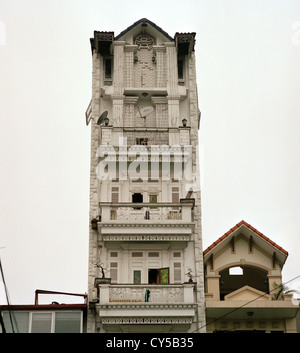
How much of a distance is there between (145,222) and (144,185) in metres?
2.75

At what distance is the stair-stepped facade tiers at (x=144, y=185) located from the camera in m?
34.4

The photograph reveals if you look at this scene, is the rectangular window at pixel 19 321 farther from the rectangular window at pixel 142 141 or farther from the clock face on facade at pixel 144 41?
the clock face on facade at pixel 144 41

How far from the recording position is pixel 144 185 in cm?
3812

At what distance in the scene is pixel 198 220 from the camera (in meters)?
37.3

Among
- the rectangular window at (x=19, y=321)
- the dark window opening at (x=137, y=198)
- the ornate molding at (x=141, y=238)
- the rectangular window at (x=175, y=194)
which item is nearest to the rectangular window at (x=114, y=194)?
the dark window opening at (x=137, y=198)

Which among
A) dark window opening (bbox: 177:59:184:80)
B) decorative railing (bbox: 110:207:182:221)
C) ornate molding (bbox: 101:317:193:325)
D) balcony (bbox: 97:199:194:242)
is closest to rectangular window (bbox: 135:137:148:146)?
balcony (bbox: 97:199:194:242)

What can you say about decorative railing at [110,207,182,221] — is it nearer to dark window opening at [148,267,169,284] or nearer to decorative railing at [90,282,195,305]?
dark window opening at [148,267,169,284]

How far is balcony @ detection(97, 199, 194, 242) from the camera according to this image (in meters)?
36.0

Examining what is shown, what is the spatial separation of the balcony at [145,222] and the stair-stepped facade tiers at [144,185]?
0.05 meters

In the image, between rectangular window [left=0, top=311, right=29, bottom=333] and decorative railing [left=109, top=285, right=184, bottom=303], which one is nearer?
rectangular window [left=0, top=311, right=29, bottom=333]

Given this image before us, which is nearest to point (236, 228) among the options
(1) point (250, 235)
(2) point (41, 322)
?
(1) point (250, 235)

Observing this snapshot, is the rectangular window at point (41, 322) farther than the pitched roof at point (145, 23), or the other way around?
the pitched roof at point (145, 23)

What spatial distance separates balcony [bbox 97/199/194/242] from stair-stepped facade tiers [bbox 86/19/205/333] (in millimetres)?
50

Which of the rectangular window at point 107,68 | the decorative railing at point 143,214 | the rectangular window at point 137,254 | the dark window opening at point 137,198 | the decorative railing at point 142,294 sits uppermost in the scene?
the rectangular window at point 107,68
